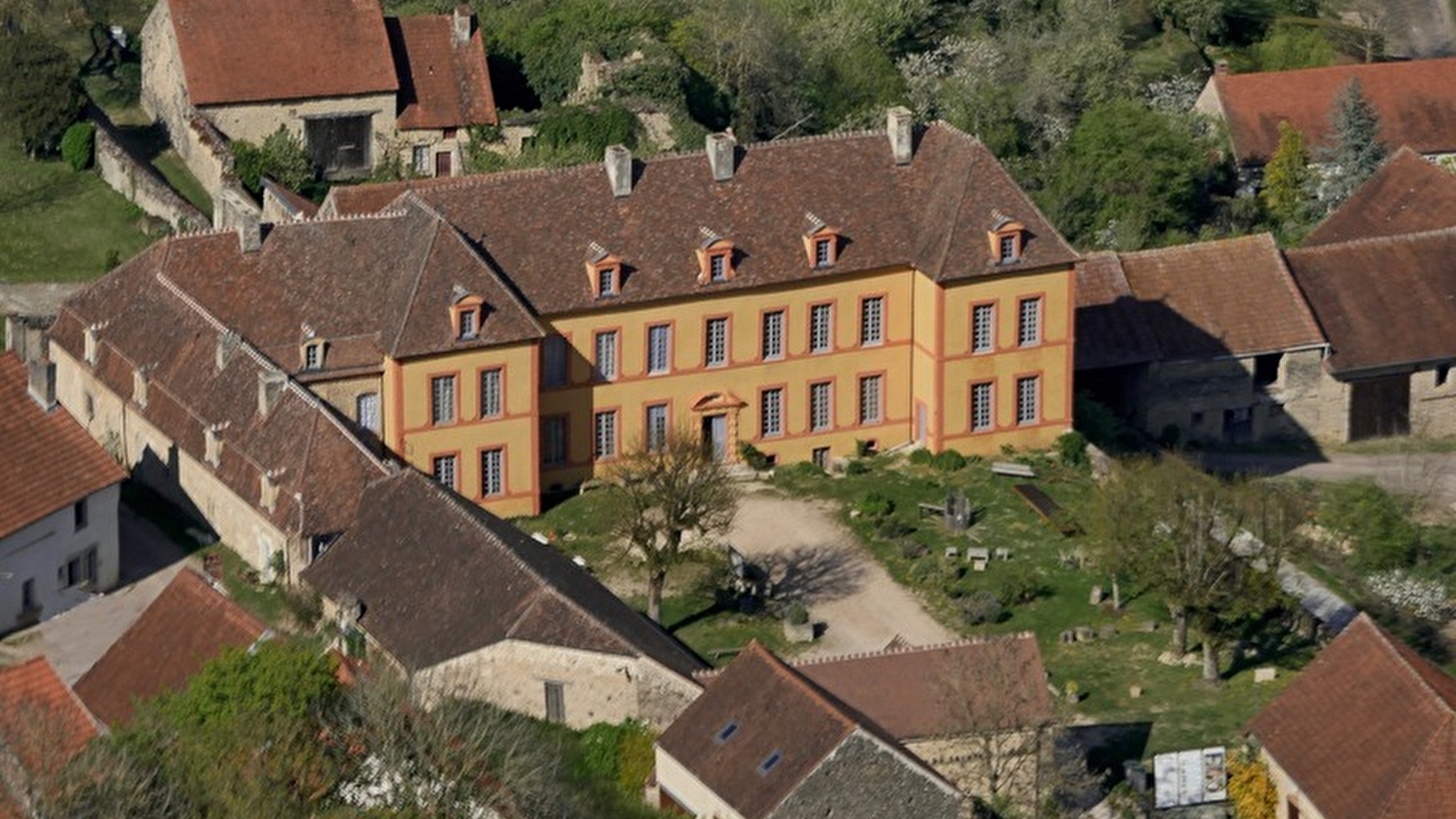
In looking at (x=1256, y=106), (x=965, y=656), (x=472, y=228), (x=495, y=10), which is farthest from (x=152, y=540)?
(x=1256, y=106)

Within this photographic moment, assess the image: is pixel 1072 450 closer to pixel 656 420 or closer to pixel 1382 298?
pixel 656 420

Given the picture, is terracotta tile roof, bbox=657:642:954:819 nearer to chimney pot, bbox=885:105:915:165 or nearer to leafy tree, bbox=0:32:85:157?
chimney pot, bbox=885:105:915:165

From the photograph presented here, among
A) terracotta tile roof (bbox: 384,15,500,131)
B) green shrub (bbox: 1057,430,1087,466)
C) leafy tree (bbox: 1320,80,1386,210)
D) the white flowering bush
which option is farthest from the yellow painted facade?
leafy tree (bbox: 1320,80,1386,210)

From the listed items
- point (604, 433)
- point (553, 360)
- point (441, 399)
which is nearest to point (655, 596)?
point (441, 399)

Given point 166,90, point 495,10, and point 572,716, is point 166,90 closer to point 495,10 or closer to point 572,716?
point 495,10

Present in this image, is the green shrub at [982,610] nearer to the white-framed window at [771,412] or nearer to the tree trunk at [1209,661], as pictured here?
the tree trunk at [1209,661]

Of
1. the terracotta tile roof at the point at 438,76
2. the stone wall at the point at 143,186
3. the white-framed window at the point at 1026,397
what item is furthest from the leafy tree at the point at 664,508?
the terracotta tile roof at the point at 438,76
